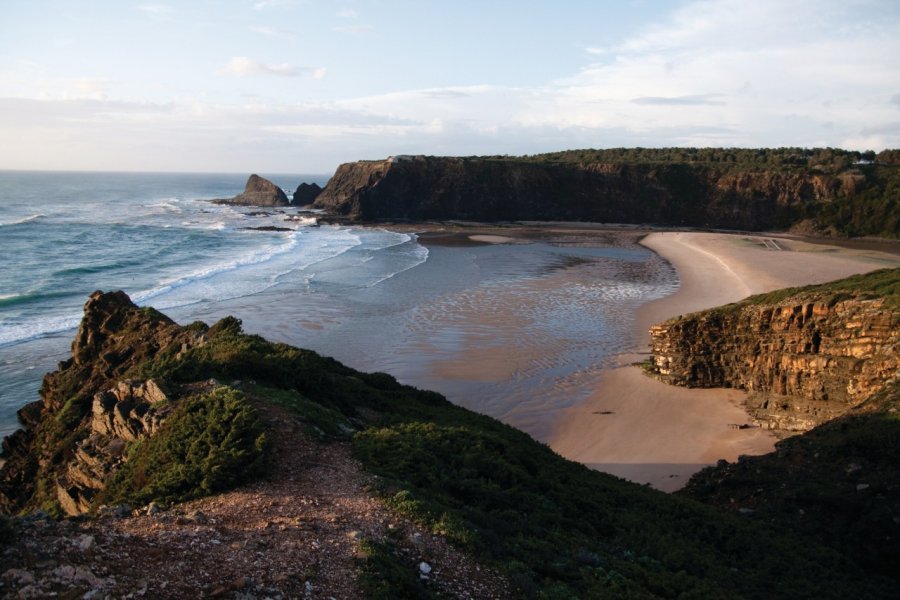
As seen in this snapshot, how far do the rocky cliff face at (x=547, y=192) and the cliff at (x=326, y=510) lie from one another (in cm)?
6450

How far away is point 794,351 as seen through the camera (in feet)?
51.3

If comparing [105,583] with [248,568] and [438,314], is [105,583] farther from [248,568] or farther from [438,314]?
[438,314]

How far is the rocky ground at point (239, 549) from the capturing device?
17.1ft

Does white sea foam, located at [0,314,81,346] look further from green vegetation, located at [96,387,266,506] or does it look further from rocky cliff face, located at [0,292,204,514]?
green vegetation, located at [96,387,266,506]

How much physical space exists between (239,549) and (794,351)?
562 inches

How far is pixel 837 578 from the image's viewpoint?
28.0ft

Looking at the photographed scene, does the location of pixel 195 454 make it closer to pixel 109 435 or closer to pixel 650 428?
pixel 109 435

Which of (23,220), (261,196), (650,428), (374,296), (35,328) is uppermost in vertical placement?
(261,196)

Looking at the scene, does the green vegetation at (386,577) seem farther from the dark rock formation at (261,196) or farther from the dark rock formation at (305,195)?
the dark rock formation at (305,195)

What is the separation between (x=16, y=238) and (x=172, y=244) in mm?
12714

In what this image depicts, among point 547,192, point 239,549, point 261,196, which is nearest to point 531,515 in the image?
point 239,549

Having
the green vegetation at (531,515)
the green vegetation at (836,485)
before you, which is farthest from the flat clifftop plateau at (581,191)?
the green vegetation at (531,515)

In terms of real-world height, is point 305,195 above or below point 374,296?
above

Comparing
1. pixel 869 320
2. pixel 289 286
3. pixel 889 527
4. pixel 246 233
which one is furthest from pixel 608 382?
pixel 246 233
